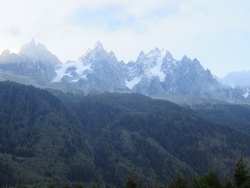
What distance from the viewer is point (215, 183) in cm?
6762

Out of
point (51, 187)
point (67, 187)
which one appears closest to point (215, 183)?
point (51, 187)

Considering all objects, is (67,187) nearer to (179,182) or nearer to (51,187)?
(51,187)

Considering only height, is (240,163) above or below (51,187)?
above

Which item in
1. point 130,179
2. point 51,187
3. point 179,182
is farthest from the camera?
point 51,187

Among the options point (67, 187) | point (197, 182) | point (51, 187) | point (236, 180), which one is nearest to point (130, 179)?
point (197, 182)

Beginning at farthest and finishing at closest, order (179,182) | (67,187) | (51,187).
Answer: (67,187) < (51,187) < (179,182)

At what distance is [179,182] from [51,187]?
127 feet

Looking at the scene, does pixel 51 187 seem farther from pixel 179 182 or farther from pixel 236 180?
pixel 236 180

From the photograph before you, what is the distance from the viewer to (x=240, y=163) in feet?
212

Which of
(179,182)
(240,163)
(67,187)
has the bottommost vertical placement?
(67,187)

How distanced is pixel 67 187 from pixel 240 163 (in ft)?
205

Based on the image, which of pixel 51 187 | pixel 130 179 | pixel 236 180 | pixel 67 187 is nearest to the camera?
pixel 236 180

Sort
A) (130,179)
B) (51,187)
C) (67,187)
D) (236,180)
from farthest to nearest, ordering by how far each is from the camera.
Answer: (67,187) < (51,187) < (130,179) < (236,180)

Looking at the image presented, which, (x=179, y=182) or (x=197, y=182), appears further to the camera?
(x=179, y=182)
